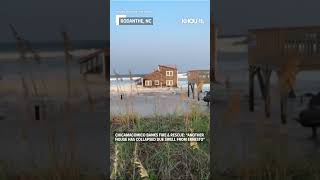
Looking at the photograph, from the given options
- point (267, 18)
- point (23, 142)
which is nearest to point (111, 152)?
point (23, 142)

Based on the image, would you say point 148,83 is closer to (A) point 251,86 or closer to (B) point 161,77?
(B) point 161,77

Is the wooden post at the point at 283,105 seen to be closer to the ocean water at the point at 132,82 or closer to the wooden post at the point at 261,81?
the wooden post at the point at 261,81

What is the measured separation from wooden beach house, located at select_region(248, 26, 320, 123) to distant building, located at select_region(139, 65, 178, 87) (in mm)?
578

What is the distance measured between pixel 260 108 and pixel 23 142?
180cm

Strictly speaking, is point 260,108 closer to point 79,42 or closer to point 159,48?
point 159,48

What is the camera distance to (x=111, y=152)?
511cm

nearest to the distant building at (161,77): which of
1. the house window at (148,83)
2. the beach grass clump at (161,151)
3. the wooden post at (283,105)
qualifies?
the house window at (148,83)

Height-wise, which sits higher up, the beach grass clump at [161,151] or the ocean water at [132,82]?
the ocean water at [132,82]

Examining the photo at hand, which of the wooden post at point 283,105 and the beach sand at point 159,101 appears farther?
the wooden post at point 283,105

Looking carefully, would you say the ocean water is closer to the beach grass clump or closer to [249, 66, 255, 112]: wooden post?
the beach grass clump

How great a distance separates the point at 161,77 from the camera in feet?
16.8

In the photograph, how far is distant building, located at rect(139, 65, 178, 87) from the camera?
5109 mm

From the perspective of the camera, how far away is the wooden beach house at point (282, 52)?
17.0 feet

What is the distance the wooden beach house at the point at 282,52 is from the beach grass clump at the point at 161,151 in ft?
1.58
